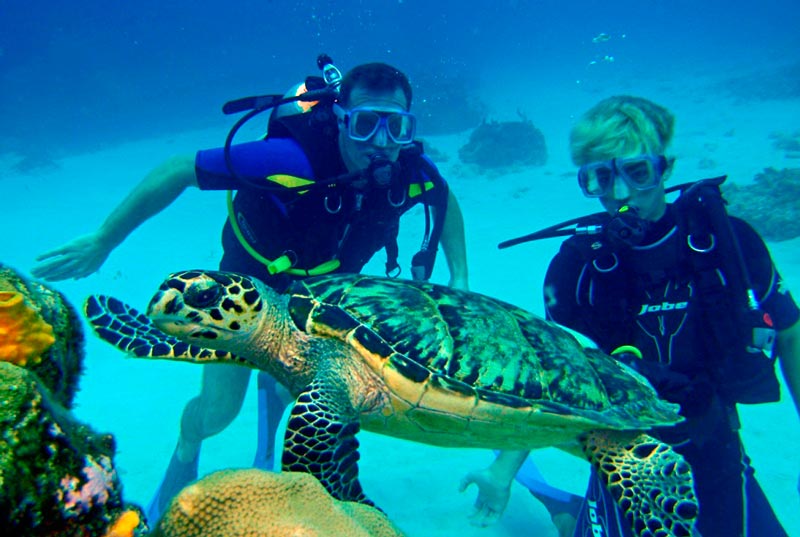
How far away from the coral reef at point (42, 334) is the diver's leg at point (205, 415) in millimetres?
3028

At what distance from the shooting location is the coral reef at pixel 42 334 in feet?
3.81

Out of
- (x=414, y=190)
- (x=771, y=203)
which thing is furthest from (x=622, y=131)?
(x=771, y=203)

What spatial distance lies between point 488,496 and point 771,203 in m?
10.4

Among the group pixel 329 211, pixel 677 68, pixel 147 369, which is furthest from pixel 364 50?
pixel 329 211

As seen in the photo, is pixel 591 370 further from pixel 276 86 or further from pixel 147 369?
Result: pixel 276 86

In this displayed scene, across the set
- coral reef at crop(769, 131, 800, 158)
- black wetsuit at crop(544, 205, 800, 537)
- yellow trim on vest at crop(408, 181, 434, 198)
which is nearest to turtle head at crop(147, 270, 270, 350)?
yellow trim on vest at crop(408, 181, 434, 198)

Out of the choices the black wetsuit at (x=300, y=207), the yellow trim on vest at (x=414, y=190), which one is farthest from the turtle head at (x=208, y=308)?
the yellow trim on vest at (x=414, y=190)

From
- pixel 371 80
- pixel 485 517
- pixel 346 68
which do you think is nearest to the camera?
pixel 371 80

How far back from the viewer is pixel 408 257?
10.5 meters

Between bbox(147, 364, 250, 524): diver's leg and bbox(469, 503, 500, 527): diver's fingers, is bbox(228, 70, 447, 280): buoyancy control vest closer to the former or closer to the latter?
bbox(147, 364, 250, 524): diver's leg

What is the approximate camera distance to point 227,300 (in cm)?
231

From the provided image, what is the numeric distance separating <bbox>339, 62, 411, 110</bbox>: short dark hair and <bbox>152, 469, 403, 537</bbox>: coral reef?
3.28 metres

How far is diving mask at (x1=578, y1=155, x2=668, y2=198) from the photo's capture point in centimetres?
296

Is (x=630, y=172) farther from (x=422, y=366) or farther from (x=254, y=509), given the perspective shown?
(x=254, y=509)
